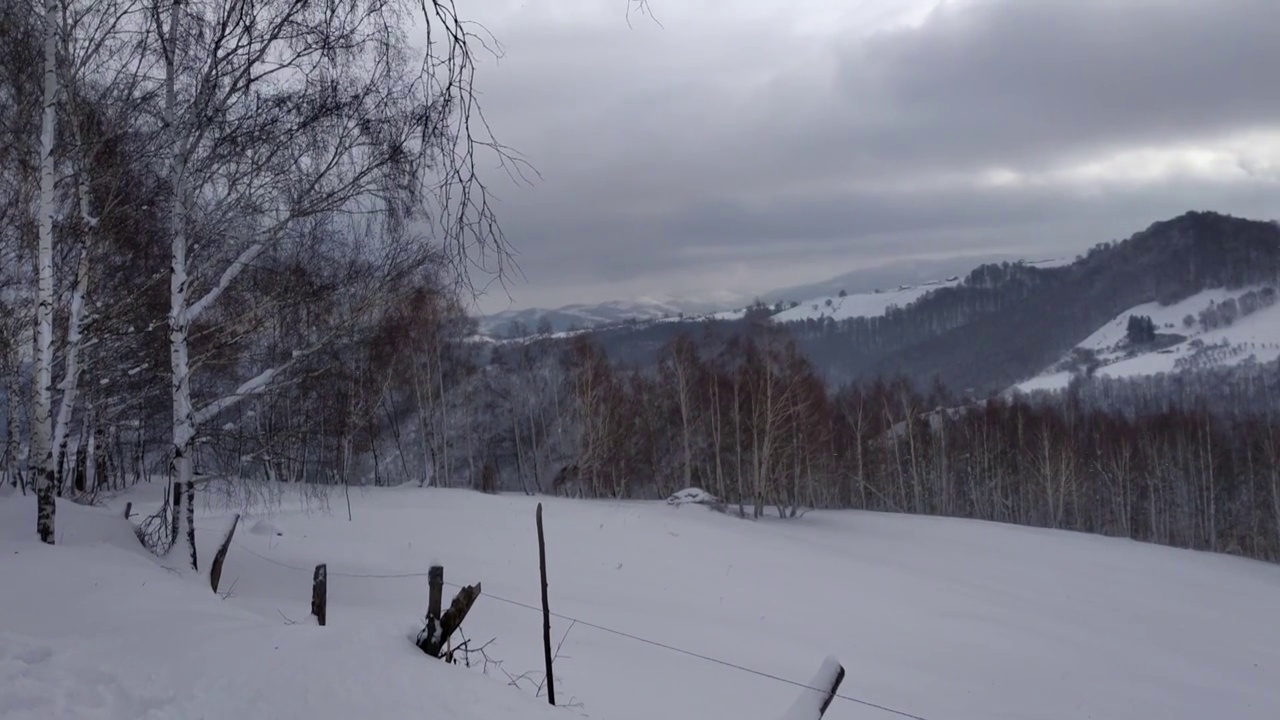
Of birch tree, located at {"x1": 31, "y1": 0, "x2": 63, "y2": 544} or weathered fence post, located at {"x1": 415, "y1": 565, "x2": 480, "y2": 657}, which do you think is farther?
birch tree, located at {"x1": 31, "y1": 0, "x2": 63, "y2": 544}

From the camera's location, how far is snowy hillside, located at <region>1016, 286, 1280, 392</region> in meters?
97.4

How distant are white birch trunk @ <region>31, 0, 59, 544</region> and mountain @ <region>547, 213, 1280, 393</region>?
10700 centimetres

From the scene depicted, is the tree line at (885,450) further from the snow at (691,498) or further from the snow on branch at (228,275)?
the snow on branch at (228,275)

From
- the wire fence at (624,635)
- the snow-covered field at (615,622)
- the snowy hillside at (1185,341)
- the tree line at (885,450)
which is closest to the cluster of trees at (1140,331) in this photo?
the snowy hillside at (1185,341)

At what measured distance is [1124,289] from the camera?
152000 mm

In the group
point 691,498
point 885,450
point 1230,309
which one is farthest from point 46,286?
point 1230,309

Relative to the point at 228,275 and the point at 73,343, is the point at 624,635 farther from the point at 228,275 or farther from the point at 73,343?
the point at 73,343

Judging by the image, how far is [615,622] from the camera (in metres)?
10.0

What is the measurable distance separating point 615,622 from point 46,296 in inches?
272

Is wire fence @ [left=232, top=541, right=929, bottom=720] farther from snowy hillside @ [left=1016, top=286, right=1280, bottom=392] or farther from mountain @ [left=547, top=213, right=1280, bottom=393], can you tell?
mountain @ [left=547, top=213, right=1280, bottom=393]

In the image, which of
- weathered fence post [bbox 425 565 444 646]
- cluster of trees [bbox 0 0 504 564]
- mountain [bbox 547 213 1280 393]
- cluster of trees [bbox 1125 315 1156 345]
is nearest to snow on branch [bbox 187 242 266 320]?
cluster of trees [bbox 0 0 504 564]

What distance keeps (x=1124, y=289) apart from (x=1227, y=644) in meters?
161

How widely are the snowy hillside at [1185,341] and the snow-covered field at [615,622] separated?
3236 inches

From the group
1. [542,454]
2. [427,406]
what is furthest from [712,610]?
[542,454]
